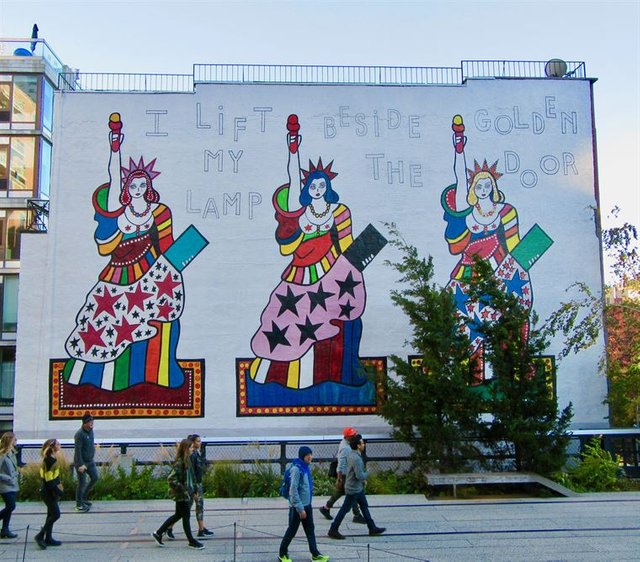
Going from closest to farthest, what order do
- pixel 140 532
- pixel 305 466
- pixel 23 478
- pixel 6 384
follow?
pixel 305 466 < pixel 140 532 < pixel 23 478 < pixel 6 384

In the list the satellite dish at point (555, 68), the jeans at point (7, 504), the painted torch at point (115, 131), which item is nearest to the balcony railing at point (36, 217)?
the painted torch at point (115, 131)

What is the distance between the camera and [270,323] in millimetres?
19312

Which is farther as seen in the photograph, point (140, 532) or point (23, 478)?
point (23, 478)

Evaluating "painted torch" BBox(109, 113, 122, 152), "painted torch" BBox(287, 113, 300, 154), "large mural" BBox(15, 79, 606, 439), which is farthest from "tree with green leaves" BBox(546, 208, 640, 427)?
"painted torch" BBox(109, 113, 122, 152)

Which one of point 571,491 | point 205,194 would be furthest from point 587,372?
point 205,194

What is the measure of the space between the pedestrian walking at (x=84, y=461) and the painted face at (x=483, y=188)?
11.7 m

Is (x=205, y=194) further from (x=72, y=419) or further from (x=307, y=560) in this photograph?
(x=307, y=560)

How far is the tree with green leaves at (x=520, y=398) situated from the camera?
50.0 ft

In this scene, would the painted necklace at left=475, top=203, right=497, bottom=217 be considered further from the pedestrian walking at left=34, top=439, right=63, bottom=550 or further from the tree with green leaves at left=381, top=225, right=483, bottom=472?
the pedestrian walking at left=34, top=439, right=63, bottom=550

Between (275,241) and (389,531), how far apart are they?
9498 millimetres

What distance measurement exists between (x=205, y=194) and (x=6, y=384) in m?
12.4

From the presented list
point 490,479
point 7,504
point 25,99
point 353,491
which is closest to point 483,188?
point 490,479

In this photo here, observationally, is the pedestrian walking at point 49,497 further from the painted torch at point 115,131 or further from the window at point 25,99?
the window at point 25,99

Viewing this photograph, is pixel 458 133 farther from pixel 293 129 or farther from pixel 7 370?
pixel 7 370
